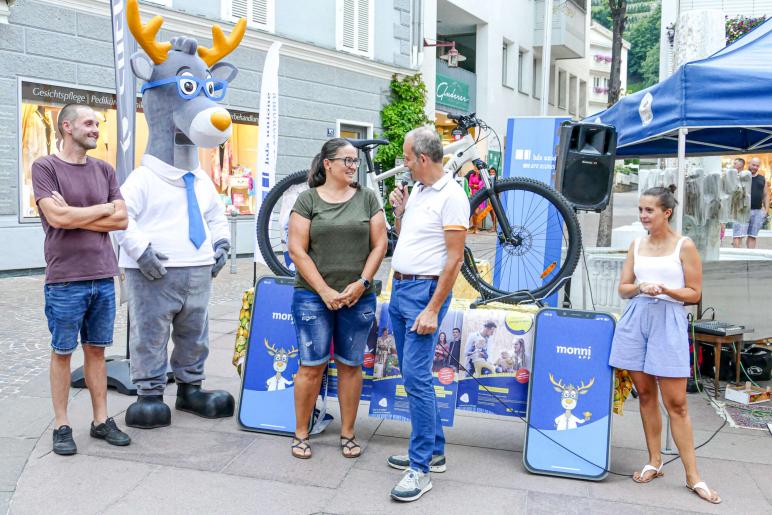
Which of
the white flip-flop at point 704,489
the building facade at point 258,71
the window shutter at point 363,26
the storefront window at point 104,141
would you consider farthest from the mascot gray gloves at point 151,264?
the window shutter at point 363,26

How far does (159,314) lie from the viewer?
4688 millimetres

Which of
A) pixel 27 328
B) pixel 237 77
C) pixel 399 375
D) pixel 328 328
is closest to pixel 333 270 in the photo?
pixel 328 328

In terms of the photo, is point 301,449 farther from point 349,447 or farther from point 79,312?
point 79,312

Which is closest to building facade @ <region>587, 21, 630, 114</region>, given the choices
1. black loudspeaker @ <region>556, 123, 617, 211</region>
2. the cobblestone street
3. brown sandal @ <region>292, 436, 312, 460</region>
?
the cobblestone street

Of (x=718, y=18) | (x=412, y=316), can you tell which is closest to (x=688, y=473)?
(x=412, y=316)

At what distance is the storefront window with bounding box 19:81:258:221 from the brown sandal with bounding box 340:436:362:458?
252 inches

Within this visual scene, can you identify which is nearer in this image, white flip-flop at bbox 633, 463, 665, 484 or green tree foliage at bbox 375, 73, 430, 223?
white flip-flop at bbox 633, 463, 665, 484

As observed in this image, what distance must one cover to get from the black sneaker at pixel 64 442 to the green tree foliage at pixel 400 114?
1271cm

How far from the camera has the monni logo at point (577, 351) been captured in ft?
13.8

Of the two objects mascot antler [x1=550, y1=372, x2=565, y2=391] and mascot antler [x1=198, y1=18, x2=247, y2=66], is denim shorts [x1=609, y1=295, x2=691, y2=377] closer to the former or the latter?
mascot antler [x1=550, y1=372, x2=565, y2=391]

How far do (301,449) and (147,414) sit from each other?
107 cm

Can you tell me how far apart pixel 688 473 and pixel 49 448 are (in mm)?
3501

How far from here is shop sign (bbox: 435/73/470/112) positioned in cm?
2036

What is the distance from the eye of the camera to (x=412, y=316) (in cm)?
385
